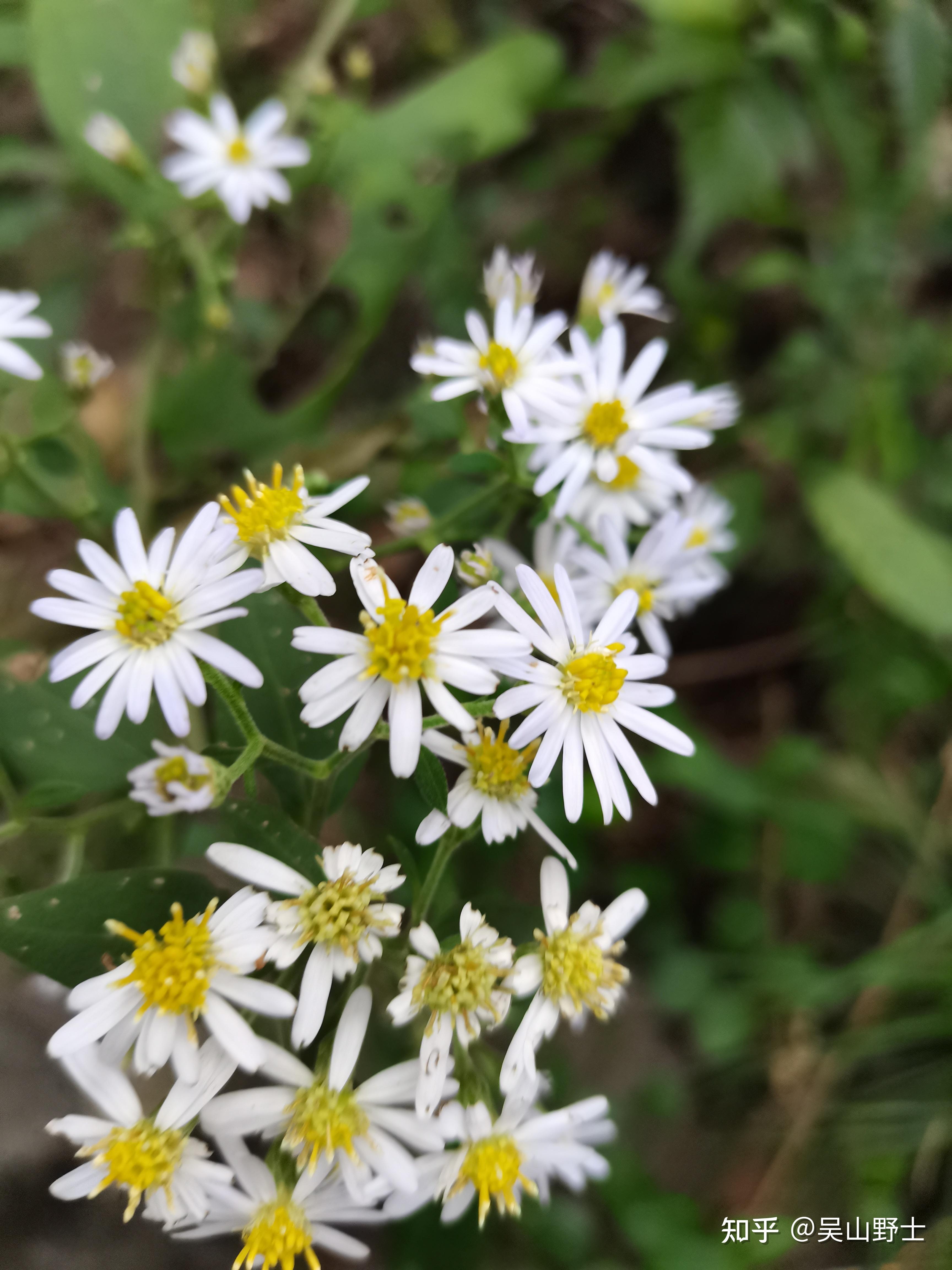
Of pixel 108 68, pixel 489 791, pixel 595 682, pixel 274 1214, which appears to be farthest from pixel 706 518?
pixel 108 68

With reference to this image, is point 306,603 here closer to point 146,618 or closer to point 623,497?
point 146,618

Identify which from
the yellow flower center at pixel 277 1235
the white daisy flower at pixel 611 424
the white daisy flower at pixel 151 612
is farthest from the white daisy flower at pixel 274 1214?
the white daisy flower at pixel 611 424

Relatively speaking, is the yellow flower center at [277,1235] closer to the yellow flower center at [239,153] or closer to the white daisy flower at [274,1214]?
the white daisy flower at [274,1214]

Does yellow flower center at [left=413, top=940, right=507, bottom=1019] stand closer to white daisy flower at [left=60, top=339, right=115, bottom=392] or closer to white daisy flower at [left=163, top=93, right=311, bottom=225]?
white daisy flower at [left=60, top=339, right=115, bottom=392]

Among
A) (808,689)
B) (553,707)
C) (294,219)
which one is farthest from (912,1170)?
(294,219)

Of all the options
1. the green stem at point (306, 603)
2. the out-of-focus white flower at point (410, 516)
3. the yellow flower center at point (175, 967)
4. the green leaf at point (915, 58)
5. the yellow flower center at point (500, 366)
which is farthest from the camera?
the green leaf at point (915, 58)
